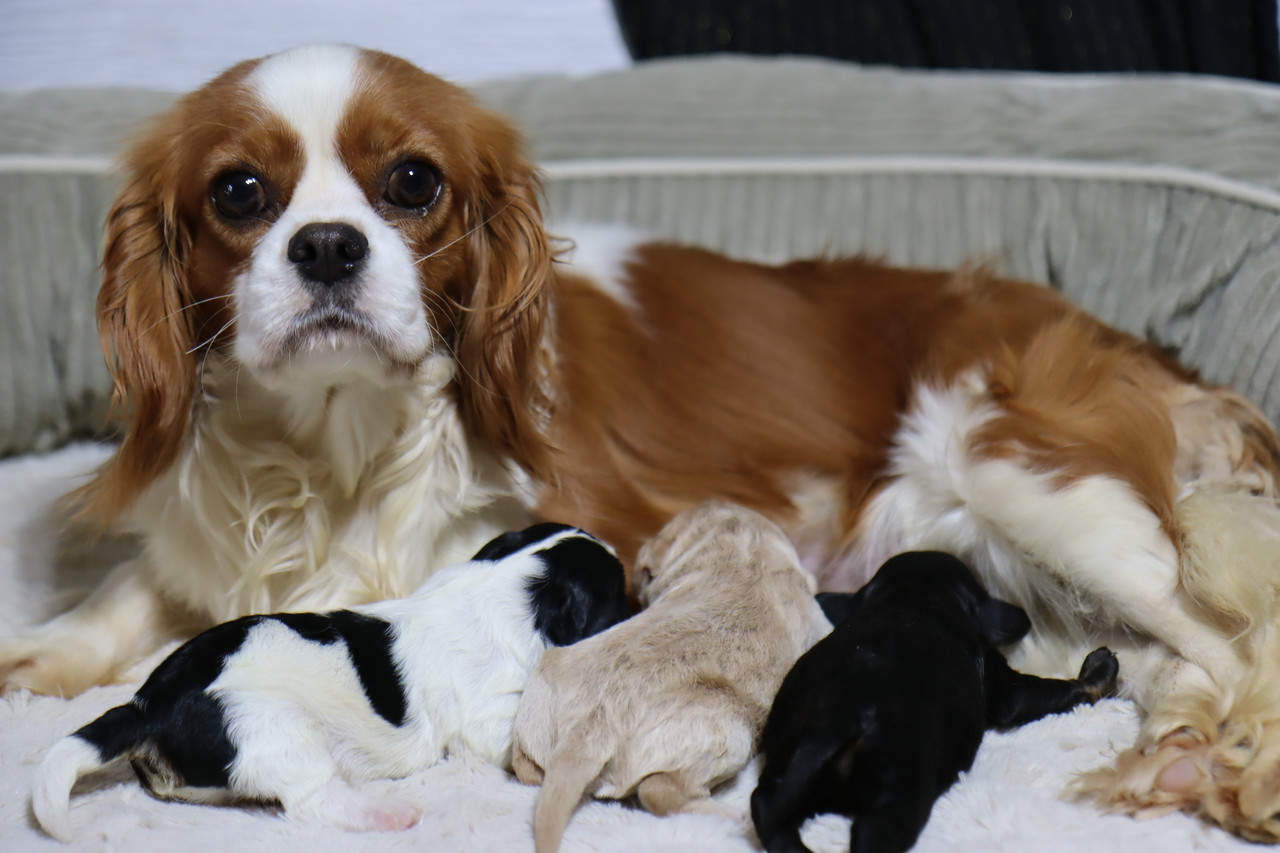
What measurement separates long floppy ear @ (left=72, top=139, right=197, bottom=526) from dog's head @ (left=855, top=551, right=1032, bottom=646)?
1.03 metres

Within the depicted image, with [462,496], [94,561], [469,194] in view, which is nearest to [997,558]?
[462,496]

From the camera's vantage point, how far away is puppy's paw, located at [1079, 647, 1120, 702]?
5.26 feet

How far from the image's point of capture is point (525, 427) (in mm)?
1729

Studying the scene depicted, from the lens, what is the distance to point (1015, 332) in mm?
2002

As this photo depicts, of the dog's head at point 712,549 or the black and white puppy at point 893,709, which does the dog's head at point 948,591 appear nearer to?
the black and white puppy at point 893,709

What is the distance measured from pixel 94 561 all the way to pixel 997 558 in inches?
64.0

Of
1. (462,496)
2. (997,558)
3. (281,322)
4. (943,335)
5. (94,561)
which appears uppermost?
(281,322)

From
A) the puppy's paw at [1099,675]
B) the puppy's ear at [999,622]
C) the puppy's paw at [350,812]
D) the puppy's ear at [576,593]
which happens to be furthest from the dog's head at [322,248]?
the puppy's paw at [1099,675]

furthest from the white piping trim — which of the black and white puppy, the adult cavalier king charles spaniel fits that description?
the black and white puppy

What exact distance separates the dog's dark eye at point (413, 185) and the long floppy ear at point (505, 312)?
0.09 metres

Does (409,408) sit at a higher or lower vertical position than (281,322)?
lower

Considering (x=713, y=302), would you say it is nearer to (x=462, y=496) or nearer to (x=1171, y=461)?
(x=462, y=496)

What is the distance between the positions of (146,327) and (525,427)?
0.56m

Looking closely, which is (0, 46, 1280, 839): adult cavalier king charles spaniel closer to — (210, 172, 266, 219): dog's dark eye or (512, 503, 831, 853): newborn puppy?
(210, 172, 266, 219): dog's dark eye
